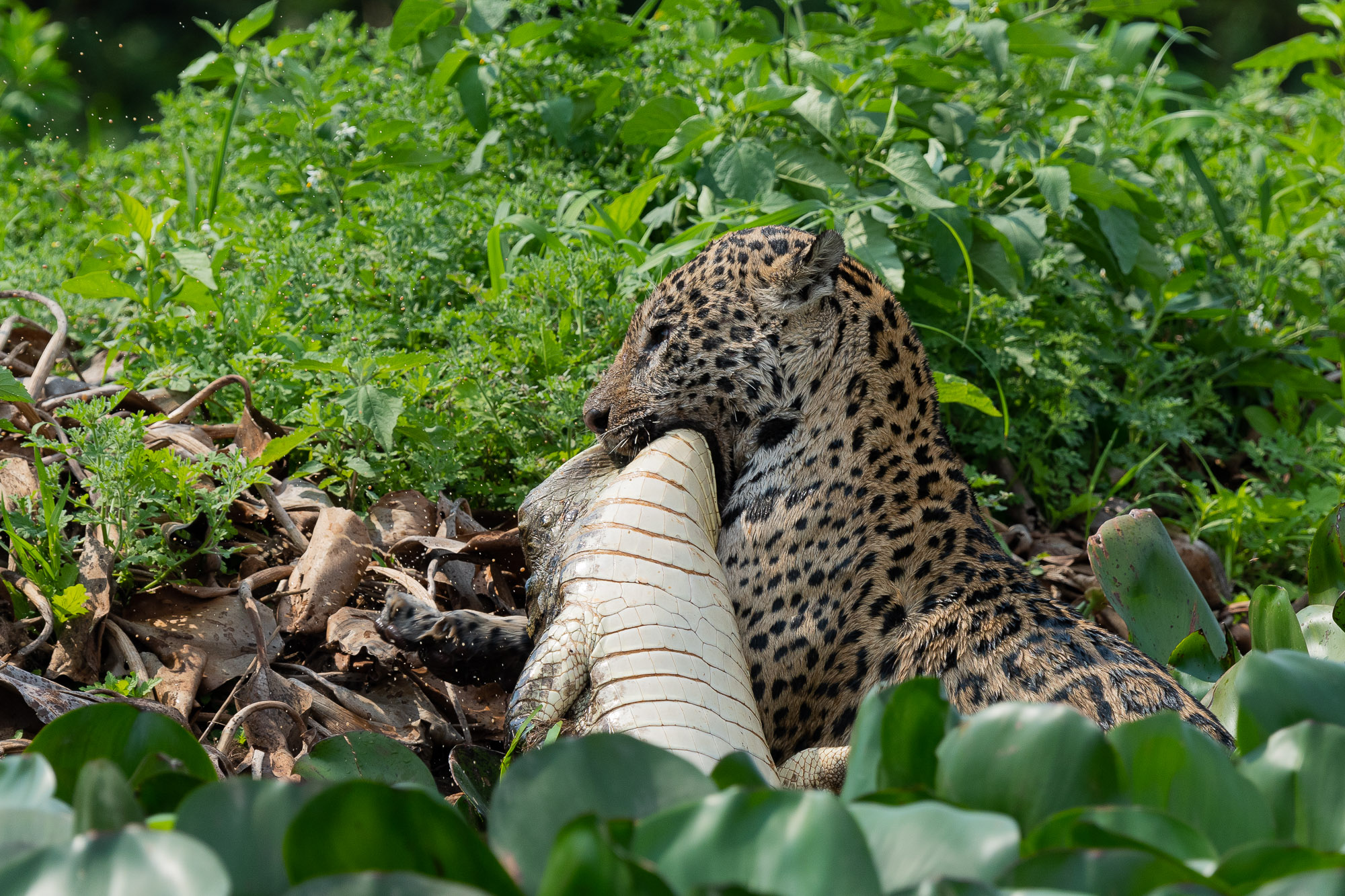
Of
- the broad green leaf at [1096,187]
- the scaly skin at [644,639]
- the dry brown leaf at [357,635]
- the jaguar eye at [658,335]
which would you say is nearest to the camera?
the scaly skin at [644,639]

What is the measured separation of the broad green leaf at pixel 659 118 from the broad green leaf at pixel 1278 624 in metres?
3.10

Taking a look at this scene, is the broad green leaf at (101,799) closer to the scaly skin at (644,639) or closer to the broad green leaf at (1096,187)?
the scaly skin at (644,639)

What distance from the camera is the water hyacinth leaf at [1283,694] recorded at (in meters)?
1.66

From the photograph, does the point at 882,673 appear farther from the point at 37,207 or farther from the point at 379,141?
the point at 37,207

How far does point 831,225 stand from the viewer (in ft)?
14.2

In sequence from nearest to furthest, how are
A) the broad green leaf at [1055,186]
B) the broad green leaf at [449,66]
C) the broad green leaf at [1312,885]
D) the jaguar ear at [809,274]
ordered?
the broad green leaf at [1312,885] < the jaguar ear at [809,274] < the broad green leaf at [1055,186] < the broad green leaf at [449,66]

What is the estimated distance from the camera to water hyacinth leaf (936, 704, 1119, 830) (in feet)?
4.55

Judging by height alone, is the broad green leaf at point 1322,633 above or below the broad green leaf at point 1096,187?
below

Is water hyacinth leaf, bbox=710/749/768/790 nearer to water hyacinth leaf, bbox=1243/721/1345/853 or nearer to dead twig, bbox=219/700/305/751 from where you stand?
water hyacinth leaf, bbox=1243/721/1345/853

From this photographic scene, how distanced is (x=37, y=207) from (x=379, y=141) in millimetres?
2730

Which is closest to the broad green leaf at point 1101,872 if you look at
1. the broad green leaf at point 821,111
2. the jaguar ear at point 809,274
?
the jaguar ear at point 809,274

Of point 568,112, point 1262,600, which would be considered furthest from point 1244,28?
point 1262,600

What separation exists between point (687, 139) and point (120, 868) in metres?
3.99

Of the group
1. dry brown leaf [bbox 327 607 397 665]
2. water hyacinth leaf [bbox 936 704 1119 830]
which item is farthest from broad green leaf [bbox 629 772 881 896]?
dry brown leaf [bbox 327 607 397 665]
